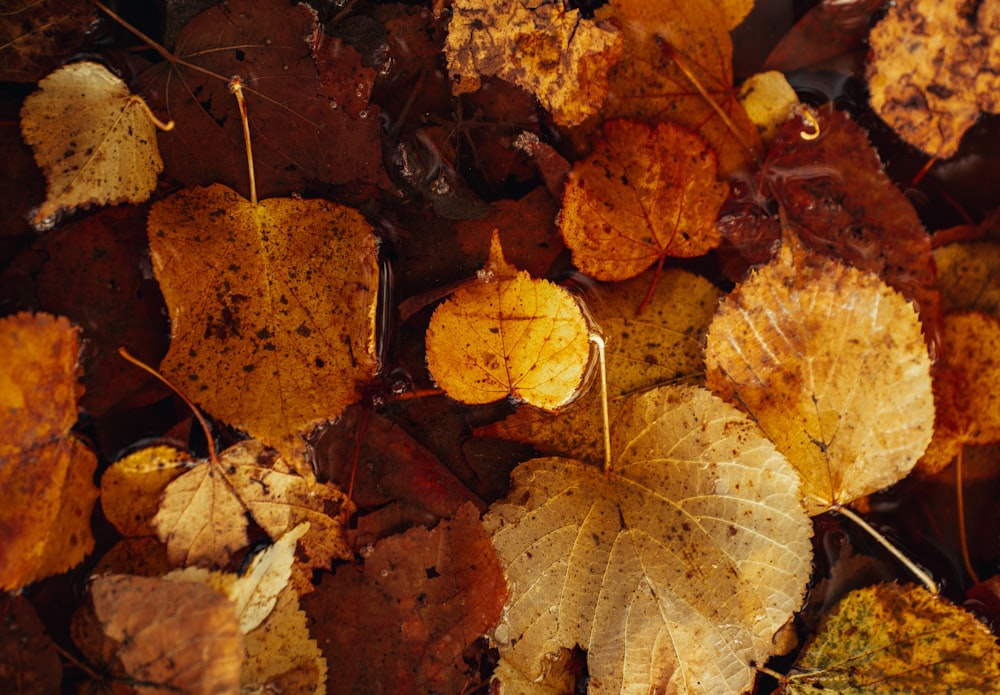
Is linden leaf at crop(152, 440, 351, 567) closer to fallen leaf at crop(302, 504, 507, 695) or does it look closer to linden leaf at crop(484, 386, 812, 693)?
fallen leaf at crop(302, 504, 507, 695)

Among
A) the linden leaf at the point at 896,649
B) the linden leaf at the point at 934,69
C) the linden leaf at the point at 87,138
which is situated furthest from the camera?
the linden leaf at the point at 934,69

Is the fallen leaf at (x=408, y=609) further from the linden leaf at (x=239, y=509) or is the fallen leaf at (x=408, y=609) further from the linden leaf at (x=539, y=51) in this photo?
the linden leaf at (x=539, y=51)

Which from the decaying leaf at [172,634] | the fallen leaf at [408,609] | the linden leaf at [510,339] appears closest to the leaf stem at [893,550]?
the linden leaf at [510,339]

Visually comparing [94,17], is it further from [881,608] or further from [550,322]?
[881,608]

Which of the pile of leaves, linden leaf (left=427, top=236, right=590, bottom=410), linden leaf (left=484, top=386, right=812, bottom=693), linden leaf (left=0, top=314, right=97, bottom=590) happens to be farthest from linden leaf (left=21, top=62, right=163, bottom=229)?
linden leaf (left=484, top=386, right=812, bottom=693)

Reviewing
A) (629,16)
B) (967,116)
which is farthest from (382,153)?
(967,116)

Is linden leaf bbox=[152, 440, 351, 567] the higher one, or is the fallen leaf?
linden leaf bbox=[152, 440, 351, 567]
